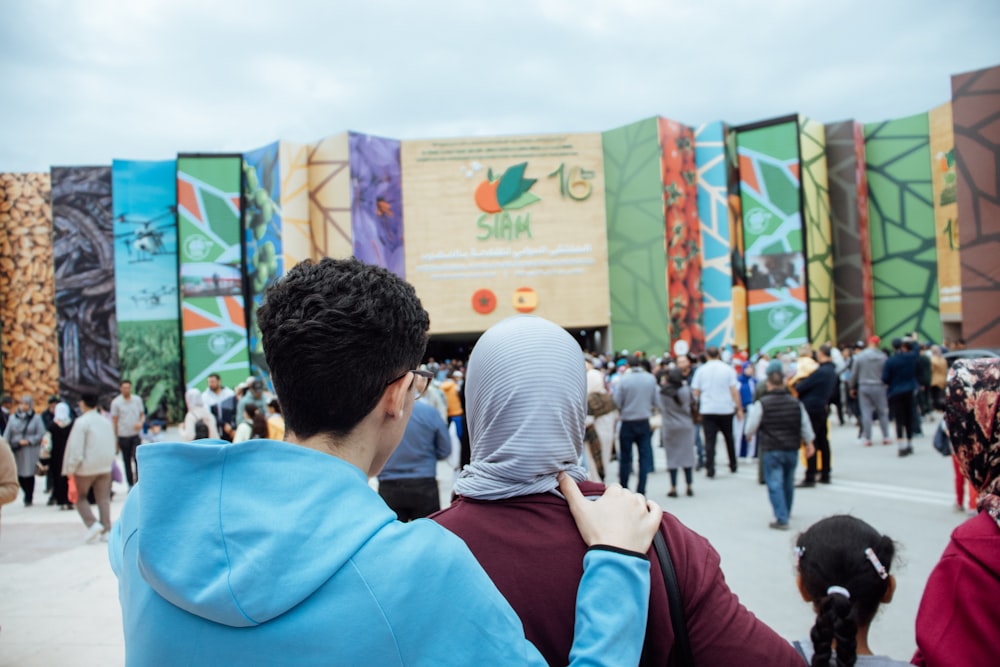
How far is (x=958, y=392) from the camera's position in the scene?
196 cm

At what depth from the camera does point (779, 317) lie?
78.7 ft

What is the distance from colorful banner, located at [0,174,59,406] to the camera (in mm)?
→ 23812

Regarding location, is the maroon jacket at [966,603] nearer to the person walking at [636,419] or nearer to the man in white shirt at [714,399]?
the person walking at [636,419]

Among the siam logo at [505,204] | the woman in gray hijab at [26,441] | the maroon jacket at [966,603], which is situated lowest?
the woman in gray hijab at [26,441]

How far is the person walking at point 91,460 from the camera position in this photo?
22.4ft

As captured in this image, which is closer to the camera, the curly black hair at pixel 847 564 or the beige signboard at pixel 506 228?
the curly black hair at pixel 847 564

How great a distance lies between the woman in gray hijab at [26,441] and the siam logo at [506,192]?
17365 millimetres

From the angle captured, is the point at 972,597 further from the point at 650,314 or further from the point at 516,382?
the point at 650,314

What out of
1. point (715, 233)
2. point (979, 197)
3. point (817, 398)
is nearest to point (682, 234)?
point (715, 233)

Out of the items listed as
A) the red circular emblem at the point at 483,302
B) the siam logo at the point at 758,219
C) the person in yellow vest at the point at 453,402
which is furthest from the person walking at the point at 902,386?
the red circular emblem at the point at 483,302

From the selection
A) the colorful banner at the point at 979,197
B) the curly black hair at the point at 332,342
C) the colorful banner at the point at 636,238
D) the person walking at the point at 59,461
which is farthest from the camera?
the colorful banner at the point at 636,238

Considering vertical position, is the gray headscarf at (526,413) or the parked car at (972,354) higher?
the gray headscarf at (526,413)

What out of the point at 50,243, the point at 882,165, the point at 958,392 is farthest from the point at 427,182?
the point at 958,392

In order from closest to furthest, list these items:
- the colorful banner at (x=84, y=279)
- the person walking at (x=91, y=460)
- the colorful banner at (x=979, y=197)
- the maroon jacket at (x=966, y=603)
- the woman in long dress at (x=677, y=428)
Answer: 1. the maroon jacket at (x=966, y=603)
2. the person walking at (x=91, y=460)
3. the woman in long dress at (x=677, y=428)
4. the colorful banner at (x=979, y=197)
5. the colorful banner at (x=84, y=279)
